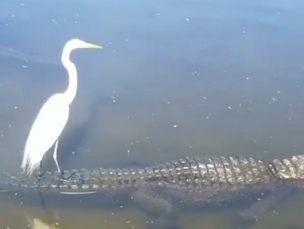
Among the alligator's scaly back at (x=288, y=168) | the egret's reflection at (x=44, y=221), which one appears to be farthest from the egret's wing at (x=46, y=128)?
the alligator's scaly back at (x=288, y=168)

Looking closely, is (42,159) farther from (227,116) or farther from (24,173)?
(227,116)

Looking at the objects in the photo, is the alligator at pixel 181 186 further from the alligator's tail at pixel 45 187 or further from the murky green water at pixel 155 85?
the murky green water at pixel 155 85

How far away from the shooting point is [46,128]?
448 centimetres

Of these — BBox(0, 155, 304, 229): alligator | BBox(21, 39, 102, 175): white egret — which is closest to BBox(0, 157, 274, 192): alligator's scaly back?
BBox(0, 155, 304, 229): alligator

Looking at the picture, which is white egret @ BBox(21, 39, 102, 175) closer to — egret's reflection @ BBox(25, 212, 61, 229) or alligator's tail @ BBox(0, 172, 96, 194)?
alligator's tail @ BBox(0, 172, 96, 194)

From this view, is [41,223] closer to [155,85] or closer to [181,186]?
[181,186]

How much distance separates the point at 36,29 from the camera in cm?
677

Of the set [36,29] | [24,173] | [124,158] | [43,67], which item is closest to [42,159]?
[24,173]

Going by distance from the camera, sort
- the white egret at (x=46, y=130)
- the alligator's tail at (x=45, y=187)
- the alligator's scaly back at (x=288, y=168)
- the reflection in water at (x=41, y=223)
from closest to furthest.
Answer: the reflection in water at (x=41, y=223), the alligator's tail at (x=45, y=187), the white egret at (x=46, y=130), the alligator's scaly back at (x=288, y=168)

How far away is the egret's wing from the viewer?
14.3 ft

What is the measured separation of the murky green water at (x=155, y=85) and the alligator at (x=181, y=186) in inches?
4.8

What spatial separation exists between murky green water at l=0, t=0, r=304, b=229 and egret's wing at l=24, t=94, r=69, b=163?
22cm

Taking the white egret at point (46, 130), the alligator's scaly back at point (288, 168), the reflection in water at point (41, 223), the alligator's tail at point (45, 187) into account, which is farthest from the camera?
the alligator's scaly back at point (288, 168)

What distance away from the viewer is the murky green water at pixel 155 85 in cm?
463
